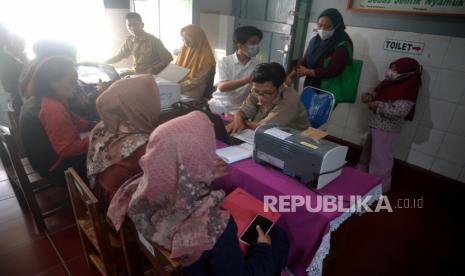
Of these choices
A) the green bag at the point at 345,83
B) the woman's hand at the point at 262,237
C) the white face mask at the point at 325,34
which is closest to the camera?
the woman's hand at the point at 262,237

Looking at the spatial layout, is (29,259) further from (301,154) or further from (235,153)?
(301,154)

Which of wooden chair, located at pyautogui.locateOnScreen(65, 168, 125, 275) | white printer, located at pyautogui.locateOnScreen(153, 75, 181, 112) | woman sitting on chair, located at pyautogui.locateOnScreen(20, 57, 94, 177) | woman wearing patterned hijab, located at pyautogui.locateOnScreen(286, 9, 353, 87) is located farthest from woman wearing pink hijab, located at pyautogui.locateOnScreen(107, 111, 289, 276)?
woman wearing patterned hijab, located at pyautogui.locateOnScreen(286, 9, 353, 87)

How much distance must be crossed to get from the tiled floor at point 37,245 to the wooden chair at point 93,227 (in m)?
0.24

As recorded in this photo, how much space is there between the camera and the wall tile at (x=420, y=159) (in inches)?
106

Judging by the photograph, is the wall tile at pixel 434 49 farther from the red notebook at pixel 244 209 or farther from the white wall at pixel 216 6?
the white wall at pixel 216 6

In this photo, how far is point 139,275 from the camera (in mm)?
1200

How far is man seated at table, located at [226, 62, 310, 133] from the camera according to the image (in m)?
1.74

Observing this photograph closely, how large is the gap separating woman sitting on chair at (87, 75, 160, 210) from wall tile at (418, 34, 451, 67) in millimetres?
2501

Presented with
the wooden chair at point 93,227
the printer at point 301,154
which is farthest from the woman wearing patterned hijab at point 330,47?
the wooden chair at point 93,227

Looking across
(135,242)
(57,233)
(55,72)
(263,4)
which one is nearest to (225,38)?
(263,4)

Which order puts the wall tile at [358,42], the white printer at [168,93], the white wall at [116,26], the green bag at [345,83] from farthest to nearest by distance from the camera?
the white wall at [116,26]
the wall tile at [358,42]
the green bag at [345,83]
the white printer at [168,93]

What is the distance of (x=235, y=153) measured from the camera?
1.57 m

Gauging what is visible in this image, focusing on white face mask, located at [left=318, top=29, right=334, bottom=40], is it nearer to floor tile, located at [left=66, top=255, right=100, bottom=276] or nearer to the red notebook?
the red notebook

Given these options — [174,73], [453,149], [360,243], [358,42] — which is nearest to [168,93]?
[174,73]
